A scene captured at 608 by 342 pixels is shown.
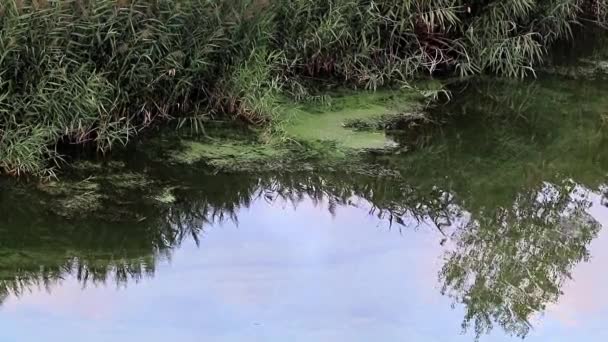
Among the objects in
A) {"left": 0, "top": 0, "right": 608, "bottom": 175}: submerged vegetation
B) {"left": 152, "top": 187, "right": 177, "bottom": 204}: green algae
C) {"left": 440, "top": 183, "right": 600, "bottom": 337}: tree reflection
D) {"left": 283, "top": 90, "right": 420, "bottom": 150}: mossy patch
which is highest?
{"left": 0, "top": 0, "right": 608, "bottom": 175}: submerged vegetation

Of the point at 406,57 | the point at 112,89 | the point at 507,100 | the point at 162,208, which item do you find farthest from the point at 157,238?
the point at 507,100

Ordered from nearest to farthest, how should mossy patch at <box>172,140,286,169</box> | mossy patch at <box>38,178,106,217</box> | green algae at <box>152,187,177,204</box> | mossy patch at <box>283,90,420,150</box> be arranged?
mossy patch at <box>38,178,106,217</box>, green algae at <box>152,187,177,204</box>, mossy patch at <box>172,140,286,169</box>, mossy patch at <box>283,90,420,150</box>

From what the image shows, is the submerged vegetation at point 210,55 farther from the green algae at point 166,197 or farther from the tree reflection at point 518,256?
the tree reflection at point 518,256

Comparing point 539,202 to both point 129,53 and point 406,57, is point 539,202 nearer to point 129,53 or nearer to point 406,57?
point 406,57

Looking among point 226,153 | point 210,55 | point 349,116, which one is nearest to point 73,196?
point 226,153

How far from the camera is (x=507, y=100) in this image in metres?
6.42

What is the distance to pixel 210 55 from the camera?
205 inches

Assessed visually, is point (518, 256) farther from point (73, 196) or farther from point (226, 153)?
point (73, 196)

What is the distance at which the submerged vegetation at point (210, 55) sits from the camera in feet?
14.6

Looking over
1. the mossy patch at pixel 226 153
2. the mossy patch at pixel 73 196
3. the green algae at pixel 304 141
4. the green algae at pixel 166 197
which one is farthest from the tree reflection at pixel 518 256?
the mossy patch at pixel 73 196

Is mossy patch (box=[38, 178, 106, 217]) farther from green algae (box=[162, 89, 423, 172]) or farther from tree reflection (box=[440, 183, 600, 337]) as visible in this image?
tree reflection (box=[440, 183, 600, 337])

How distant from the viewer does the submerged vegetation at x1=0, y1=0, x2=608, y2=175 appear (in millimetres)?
4449

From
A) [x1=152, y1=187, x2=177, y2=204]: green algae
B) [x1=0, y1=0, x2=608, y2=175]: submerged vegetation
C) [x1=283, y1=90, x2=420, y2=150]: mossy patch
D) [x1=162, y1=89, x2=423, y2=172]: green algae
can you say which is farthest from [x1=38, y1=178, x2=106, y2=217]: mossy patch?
[x1=283, y1=90, x2=420, y2=150]: mossy patch

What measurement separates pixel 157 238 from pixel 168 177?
63 centimetres
